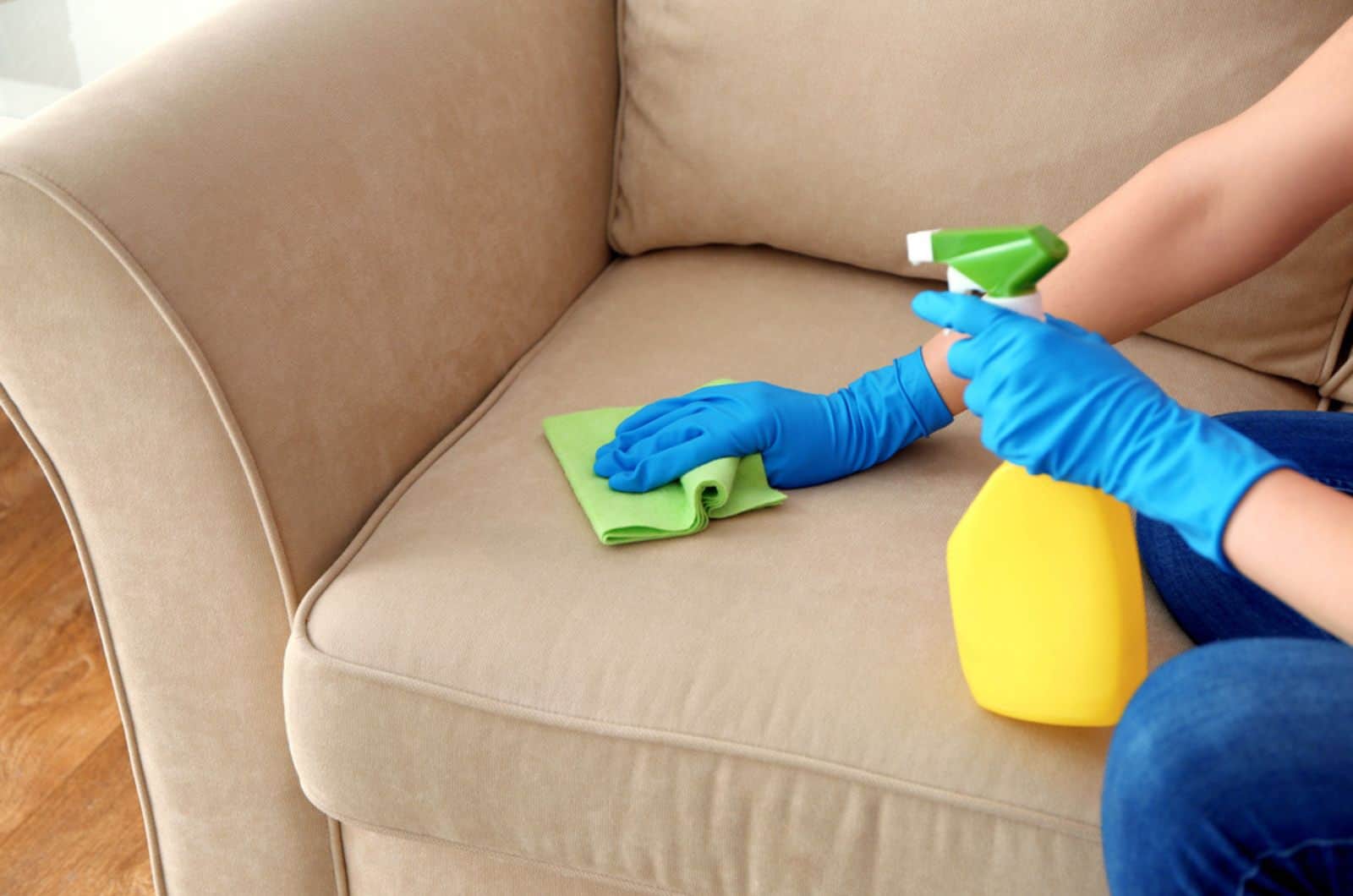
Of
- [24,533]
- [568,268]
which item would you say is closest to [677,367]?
[568,268]

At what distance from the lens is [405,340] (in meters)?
1.11

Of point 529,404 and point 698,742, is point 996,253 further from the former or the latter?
point 529,404

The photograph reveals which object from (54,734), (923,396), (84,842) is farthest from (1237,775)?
(54,734)

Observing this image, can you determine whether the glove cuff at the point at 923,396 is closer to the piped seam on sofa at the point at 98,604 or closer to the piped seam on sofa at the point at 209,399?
the piped seam on sofa at the point at 209,399

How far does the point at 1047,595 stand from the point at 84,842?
1.06 m

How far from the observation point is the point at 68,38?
1945mm

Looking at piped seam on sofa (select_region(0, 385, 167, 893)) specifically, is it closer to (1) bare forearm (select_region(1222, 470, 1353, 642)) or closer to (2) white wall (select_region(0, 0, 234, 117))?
(1) bare forearm (select_region(1222, 470, 1353, 642))

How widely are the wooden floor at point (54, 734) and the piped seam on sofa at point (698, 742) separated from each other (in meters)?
0.57

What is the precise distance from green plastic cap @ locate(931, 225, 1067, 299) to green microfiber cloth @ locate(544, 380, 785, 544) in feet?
0.94

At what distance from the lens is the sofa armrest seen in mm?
910

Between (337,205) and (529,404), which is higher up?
(337,205)

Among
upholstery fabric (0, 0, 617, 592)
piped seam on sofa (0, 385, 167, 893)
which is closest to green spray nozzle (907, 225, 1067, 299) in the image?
upholstery fabric (0, 0, 617, 592)

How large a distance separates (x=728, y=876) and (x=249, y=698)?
415 millimetres

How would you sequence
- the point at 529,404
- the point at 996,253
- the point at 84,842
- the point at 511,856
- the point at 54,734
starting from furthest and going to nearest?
1. the point at 54,734
2. the point at 84,842
3. the point at 529,404
4. the point at 511,856
5. the point at 996,253
